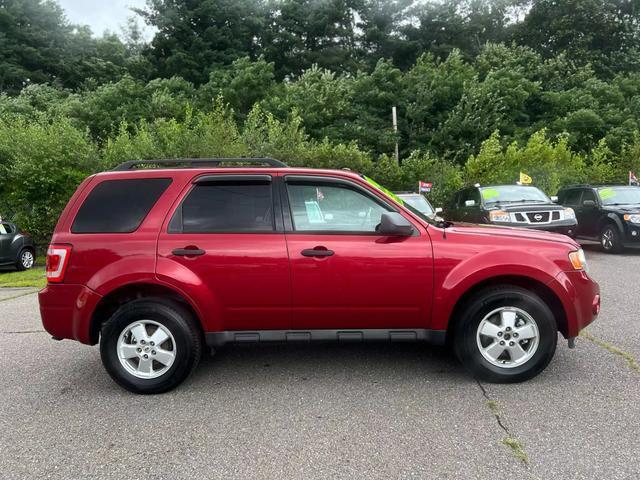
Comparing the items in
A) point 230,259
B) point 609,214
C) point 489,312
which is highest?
point 230,259

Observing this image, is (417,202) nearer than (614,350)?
No

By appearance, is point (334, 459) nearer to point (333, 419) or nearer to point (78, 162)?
point (333, 419)

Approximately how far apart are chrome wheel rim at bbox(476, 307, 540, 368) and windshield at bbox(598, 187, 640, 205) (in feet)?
33.7

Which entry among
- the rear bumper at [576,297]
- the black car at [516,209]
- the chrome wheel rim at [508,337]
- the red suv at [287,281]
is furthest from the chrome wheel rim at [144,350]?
the black car at [516,209]

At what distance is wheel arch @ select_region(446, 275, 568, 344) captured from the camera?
162 inches

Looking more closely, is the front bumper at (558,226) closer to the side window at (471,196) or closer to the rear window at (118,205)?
the side window at (471,196)

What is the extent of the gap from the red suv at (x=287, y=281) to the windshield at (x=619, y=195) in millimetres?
9944

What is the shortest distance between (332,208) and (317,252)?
44 cm

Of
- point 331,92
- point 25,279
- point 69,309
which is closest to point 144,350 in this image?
point 69,309

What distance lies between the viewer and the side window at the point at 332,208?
4.14 m

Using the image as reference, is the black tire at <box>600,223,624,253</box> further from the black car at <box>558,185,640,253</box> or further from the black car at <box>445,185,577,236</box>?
the black car at <box>445,185,577,236</box>

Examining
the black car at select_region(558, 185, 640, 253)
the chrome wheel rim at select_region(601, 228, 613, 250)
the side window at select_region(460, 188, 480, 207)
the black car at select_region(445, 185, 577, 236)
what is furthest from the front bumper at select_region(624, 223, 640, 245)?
the side window at select_region(460, 188, 480, 207)

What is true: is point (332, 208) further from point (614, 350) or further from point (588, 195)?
point (588, 195)

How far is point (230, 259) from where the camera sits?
4012 mm
